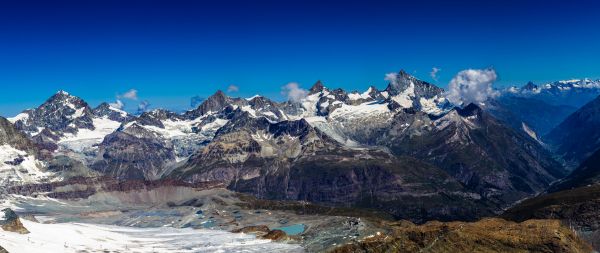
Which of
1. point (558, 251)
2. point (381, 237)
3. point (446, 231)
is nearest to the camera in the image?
point (558, 251)

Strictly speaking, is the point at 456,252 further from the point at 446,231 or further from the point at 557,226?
the point at 557,226

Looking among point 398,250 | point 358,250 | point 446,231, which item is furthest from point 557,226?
point 358,250

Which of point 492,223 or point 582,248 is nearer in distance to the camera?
point 582,248

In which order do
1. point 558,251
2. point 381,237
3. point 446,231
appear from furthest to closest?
point 381,237, point 446,231, point 558,251

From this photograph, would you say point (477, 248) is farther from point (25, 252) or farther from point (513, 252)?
point (25, 252)

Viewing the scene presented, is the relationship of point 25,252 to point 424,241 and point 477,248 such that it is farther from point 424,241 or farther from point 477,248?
point 477,248

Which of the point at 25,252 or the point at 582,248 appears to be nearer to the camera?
the point at 582,248

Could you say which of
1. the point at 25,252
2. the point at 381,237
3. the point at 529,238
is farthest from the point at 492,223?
the point at 25,252

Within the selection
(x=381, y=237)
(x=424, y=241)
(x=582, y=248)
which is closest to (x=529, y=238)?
(x=582, y=248)
